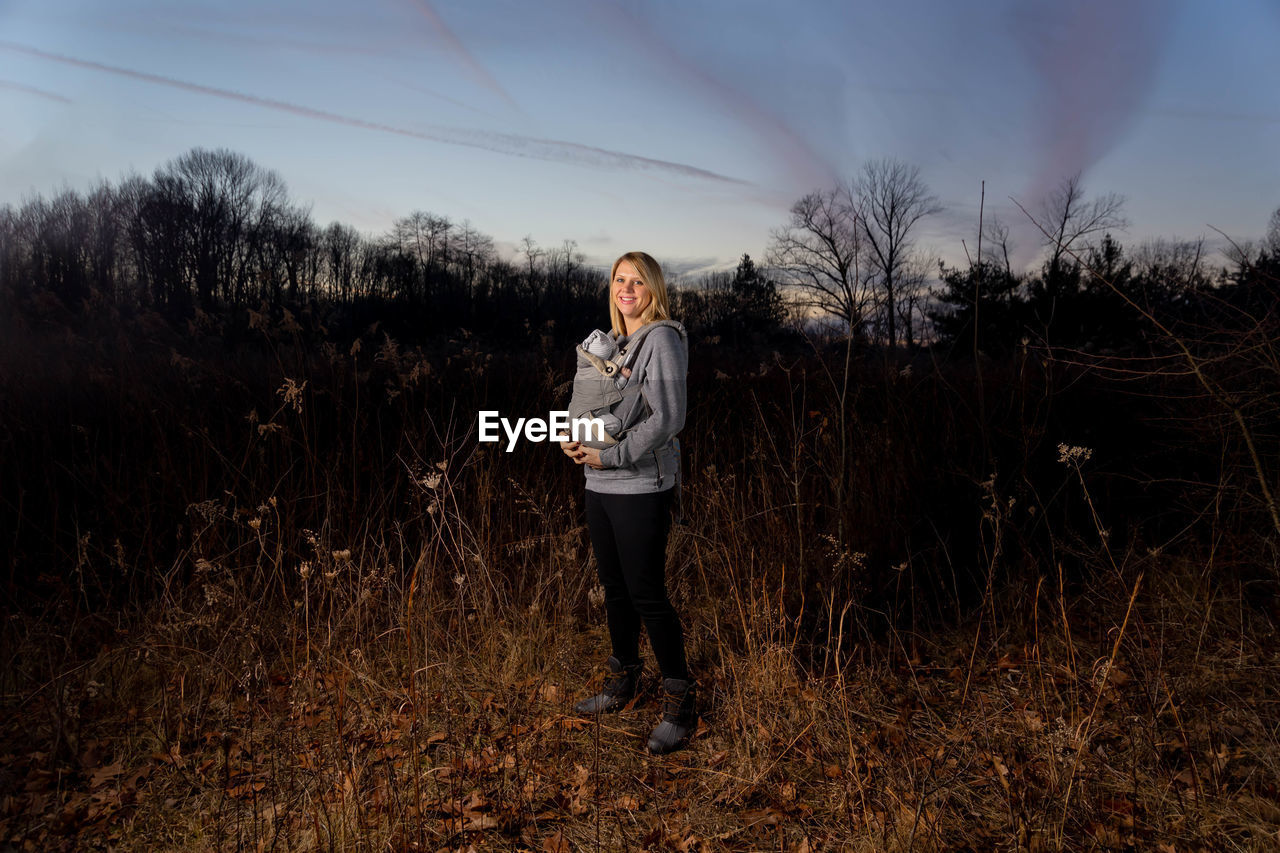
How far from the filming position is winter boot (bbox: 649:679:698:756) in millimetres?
3250

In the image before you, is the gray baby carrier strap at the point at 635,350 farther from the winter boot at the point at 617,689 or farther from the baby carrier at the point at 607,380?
the winter boot at the point at 617,689

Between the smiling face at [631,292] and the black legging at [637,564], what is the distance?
735 mm

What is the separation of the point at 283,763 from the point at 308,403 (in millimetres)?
2937

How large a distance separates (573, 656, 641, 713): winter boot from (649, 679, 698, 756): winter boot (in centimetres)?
28

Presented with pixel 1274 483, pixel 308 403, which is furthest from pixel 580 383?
pixel 1274 483

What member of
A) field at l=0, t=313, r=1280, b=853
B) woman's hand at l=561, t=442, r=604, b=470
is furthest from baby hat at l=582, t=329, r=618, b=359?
field at l=0, t=313, r=1280, b=853

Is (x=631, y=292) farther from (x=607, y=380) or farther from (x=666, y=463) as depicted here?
(x=666, y=463)

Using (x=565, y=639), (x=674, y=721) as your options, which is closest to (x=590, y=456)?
(x=674, y=721)

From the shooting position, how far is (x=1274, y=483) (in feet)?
15.3

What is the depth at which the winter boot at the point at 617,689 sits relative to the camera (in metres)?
3.51

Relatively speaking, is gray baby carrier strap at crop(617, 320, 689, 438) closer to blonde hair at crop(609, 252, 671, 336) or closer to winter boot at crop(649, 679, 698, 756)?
blonde hair at crop(609, 252, 671, 336)

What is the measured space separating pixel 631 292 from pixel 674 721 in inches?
72.7

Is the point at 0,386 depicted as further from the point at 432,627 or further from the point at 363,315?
the point at 363,315

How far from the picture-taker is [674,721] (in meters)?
3.28
